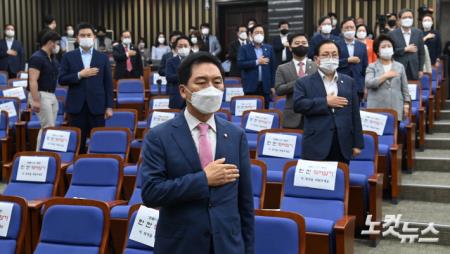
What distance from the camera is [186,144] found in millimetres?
1920

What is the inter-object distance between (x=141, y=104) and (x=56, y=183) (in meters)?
3.60

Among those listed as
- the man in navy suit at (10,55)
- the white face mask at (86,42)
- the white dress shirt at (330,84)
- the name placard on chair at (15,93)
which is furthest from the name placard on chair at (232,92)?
the man in navy suit at (10,55)

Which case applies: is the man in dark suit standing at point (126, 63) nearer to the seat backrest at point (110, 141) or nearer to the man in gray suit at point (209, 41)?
the man in gray suit at point (209, 41)

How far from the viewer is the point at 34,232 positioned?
3502 millimetres

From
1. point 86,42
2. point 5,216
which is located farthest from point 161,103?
point 5,216

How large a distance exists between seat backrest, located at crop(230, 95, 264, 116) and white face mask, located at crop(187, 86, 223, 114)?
399 centimetres

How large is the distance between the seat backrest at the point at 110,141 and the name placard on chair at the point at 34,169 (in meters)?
0.77

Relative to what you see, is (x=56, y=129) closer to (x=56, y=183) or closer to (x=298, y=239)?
(x=56, y=183)

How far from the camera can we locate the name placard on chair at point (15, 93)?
23.0ft

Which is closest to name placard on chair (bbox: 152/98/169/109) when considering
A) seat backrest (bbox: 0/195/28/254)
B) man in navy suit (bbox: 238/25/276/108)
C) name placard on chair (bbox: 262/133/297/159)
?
man in navy suit (bbox: 238/25/276/108)

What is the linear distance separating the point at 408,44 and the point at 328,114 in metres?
3.04

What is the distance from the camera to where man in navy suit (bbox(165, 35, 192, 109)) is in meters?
6.00

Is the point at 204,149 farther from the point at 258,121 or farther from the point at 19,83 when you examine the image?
the point at 19,83

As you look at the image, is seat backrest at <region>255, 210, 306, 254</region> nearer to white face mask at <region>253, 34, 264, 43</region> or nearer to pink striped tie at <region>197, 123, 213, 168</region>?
pink striped tie at <region>197, 123, 213, 168</region>
